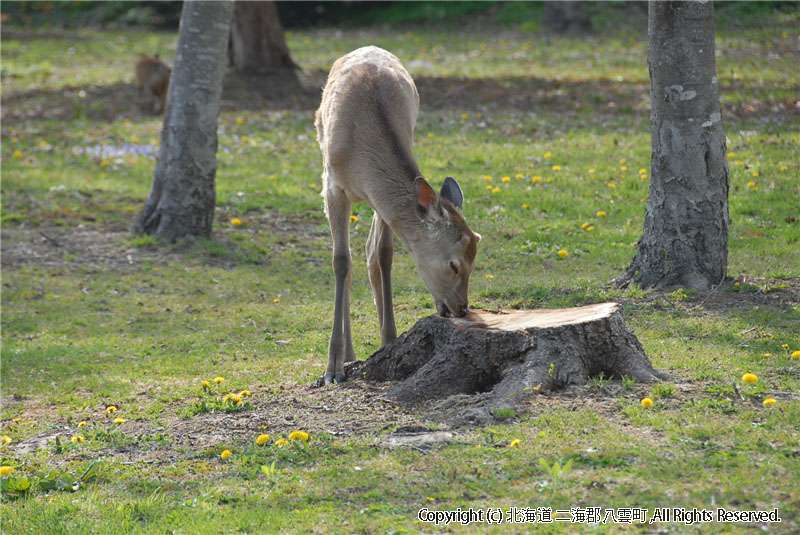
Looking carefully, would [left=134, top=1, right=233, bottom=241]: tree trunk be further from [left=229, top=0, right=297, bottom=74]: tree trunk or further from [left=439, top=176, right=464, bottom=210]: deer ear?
[left=229, top=0, right=297, bottom=74]: tree trunk

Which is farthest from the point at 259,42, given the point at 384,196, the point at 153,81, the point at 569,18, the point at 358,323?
the point at 384,196

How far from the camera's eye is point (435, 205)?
6.15m

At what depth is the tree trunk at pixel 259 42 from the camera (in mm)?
19750

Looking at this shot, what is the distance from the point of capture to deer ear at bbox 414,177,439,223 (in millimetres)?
6051

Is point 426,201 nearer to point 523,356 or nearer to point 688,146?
point 523,356

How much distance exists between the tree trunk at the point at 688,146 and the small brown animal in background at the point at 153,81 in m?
12.5

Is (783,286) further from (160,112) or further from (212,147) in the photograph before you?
(160,112)

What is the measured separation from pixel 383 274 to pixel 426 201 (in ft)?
3.75

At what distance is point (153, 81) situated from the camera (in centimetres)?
1806

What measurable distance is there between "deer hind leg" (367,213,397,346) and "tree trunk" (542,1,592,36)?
68.4 ft

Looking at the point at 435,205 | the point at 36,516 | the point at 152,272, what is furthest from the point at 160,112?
the point at 36,516

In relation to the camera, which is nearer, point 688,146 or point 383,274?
point 383,274

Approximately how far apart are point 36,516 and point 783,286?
6.24 metres

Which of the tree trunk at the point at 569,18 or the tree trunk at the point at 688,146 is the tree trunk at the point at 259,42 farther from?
the tree trunk at the point at 688,146
